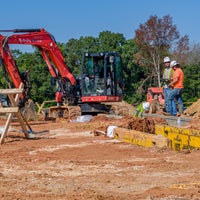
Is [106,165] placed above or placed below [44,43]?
below

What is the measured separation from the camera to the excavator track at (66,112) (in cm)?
2280

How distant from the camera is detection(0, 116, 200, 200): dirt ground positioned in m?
5.92

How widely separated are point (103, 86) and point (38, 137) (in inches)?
389

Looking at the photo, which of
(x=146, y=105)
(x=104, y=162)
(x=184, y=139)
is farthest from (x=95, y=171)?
(x=146, y=105)

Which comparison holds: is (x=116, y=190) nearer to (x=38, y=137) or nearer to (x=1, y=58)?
(x=38, y=137)

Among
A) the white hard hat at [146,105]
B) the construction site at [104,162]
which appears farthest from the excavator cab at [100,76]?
the construction site at [104,162]

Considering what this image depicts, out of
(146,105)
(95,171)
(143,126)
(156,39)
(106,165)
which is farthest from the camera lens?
(156,39)

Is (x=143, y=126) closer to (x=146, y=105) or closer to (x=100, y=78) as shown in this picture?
(x=146, y=105)

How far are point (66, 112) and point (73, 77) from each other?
5.21 feet

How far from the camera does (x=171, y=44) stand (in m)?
47.4

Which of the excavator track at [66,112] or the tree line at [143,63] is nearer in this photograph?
the excavator track at [66,112]

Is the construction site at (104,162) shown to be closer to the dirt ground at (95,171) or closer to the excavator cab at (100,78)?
the dirt ground at (95,171)

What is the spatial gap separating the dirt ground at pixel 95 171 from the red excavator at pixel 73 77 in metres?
10.4

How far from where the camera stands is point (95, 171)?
761 cm
